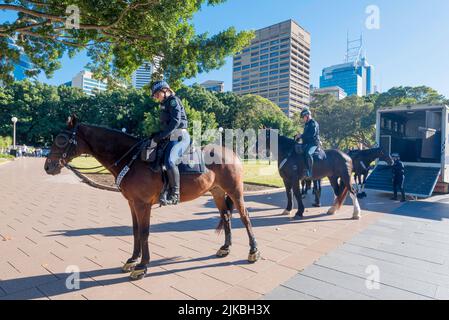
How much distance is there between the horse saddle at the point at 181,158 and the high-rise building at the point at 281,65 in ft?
393

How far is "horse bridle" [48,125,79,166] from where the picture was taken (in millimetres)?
3459

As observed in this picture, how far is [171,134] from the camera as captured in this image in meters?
3.77

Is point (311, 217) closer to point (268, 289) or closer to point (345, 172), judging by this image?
point (345, 172)

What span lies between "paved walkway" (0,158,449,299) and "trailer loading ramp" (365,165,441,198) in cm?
311

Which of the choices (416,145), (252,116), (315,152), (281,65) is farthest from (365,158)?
(281,65)

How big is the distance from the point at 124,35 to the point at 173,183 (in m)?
5.60

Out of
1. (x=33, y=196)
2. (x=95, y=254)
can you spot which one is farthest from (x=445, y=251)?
(x=33, y=196)

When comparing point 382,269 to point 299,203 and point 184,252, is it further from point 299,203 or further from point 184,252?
point 299,203

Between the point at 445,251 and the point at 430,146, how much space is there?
9004 mm

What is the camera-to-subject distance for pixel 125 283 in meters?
3.32

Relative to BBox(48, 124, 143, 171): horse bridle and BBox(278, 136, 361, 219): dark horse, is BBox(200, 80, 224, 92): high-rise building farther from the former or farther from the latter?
BBox(48, 124, 143, 171): horse bridle

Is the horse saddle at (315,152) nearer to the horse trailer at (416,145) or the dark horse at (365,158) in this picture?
the dark horse at (365,158)

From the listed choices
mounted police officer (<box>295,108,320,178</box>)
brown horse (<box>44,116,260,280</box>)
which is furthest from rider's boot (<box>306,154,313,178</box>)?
brown horse (<box>44,116,260,280</box>)

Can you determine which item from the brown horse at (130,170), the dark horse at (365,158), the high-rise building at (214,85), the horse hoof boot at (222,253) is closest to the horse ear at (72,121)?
the brown horse at (130,170)
